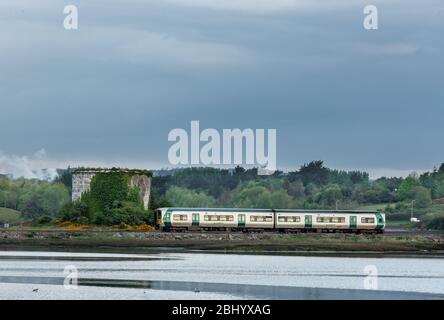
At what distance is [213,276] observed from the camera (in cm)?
7312

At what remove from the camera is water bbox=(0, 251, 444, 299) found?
62500mm

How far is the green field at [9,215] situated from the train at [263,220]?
62130mm

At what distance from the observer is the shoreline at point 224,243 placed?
99688mm

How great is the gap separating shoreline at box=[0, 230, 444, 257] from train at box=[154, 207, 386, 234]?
4741 mm

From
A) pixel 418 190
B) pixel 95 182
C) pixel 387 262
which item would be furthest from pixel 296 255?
A: pixel 418 190

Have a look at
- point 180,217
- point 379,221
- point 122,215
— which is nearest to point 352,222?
point 379,221

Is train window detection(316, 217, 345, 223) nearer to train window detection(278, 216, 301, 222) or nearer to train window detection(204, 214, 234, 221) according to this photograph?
train window detection(278, 216, 301, 222)

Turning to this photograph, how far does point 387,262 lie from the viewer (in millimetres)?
89688

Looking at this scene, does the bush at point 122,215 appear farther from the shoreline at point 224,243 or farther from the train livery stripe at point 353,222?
the train livery stripe at point 353,222
